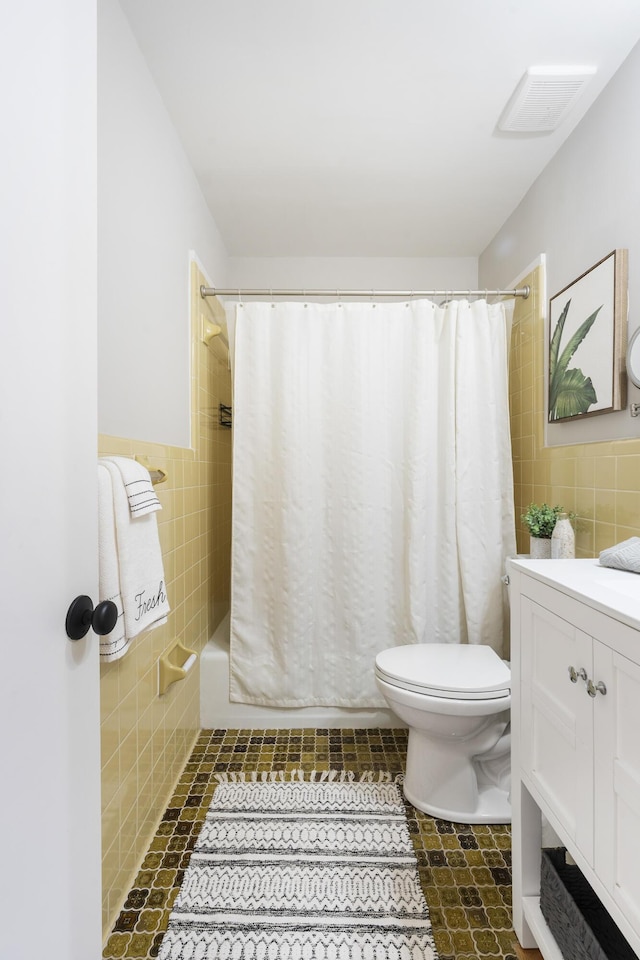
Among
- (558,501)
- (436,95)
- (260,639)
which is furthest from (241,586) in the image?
(436,95)

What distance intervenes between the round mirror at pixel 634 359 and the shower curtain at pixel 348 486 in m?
0.70

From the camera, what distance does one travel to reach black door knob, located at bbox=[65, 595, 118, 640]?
25.1 inches

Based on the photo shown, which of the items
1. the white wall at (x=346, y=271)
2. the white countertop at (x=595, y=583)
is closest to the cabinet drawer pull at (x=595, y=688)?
the white countertop at (x=595, y=583)

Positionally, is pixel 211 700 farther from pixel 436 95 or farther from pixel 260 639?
pixel 436 95

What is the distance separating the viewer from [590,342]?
1565 mm

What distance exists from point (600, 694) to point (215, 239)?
95.2 inches

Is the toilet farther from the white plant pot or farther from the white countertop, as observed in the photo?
the white countertop

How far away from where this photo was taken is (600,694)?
0.78 meters

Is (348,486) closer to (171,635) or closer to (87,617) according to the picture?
(171,635)

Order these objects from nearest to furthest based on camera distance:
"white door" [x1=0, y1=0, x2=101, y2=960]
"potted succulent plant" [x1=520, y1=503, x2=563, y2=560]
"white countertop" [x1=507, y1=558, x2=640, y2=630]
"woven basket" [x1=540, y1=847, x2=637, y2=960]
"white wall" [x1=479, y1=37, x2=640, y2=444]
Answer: "white door" [x1=0, y1=0, x2=101, y2=960]
"white countertop" [x1=507, y1=558, x2=640, y2=630]
"woven basket" [x1=540, y1=847, x2=637, y2=960]
"white wall" [x1=479, y1=37, x2=640, y2=444]
"potted succulent plant" [x1=520, y1=503, x2=563, y2=560]

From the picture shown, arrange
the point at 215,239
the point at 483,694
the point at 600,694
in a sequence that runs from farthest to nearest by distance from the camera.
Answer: the point at 215,239 → the point at 483,694 → the point at 600,694

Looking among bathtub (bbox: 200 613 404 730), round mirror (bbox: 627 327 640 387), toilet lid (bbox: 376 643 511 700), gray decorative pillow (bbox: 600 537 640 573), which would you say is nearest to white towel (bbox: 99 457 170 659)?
toilet lid (bbox: 376 643 511 700)

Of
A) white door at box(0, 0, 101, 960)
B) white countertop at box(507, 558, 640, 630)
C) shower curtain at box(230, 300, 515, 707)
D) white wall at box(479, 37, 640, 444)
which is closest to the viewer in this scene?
white door at box(0, 0, 101, 960)

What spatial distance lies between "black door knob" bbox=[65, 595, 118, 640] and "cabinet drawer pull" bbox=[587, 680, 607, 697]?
2.54 feet
